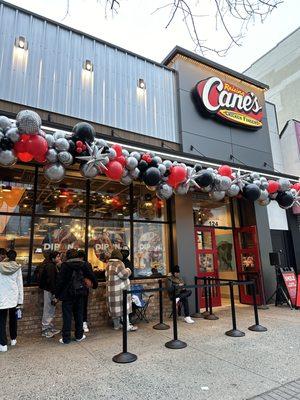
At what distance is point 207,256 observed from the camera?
938 centimetres

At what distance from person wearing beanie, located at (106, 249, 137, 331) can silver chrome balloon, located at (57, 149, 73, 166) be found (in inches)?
93.5

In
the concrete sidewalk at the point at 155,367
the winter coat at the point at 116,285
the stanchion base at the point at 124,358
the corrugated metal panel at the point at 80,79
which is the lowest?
the concrete sidewalk at the point at 155,367

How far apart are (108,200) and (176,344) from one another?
166 inches

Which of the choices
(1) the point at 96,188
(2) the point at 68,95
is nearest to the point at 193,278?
(1) the point at 96,188

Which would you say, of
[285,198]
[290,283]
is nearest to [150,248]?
[285,198]

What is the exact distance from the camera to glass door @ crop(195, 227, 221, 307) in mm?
9180

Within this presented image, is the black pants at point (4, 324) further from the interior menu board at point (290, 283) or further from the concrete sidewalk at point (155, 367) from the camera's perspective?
the interior menu board at point (290, 283)

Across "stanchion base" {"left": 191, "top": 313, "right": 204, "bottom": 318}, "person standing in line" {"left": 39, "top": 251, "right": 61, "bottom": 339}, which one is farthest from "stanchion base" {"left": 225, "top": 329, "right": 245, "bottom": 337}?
"person standing in line" {"left": 39, "top": 251, "right": 61, "bottom": 339}

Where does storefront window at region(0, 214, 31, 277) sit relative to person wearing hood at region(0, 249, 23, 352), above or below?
above

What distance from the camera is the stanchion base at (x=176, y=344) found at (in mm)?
5086

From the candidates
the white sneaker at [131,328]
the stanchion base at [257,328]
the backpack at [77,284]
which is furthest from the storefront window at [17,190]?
the stanchion base at [257,328]

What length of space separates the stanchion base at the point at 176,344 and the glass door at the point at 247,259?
5124 mm

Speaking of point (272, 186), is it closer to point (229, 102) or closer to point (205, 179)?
point (205, 179)

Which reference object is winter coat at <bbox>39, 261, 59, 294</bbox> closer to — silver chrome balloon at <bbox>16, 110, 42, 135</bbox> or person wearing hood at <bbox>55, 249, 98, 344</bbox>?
person wearing hood at <bbox>55, 249, 98, 344</bbox>
